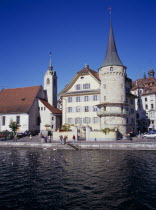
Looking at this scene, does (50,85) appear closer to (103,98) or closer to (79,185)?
(103,98)

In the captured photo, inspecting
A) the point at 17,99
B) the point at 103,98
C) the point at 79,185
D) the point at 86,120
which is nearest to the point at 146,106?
the point at 103,98

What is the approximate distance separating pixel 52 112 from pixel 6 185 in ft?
141

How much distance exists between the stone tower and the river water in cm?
2379

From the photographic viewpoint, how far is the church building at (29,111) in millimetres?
56500

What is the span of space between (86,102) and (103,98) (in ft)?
18.3

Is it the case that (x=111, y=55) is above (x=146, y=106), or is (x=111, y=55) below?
above

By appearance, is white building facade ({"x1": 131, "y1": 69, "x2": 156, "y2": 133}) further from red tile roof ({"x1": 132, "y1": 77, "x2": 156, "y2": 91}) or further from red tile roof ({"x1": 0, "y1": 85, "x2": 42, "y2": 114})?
red tile roof ({"x1": 0, "y1": 85, "x2": 42, "y2": 114})

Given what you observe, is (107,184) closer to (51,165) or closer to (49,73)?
(51,165)

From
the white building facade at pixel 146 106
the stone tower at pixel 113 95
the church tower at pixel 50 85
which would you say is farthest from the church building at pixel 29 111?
the white building facade at pixel 146 106

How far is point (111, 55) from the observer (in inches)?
1954

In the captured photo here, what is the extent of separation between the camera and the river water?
1183 cm

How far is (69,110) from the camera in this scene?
53750 millimetres

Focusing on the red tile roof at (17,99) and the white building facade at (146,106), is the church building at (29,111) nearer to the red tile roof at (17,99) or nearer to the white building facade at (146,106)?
the red tile roof at (17,99)

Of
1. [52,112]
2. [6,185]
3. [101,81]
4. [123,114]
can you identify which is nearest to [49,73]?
[52,112]
